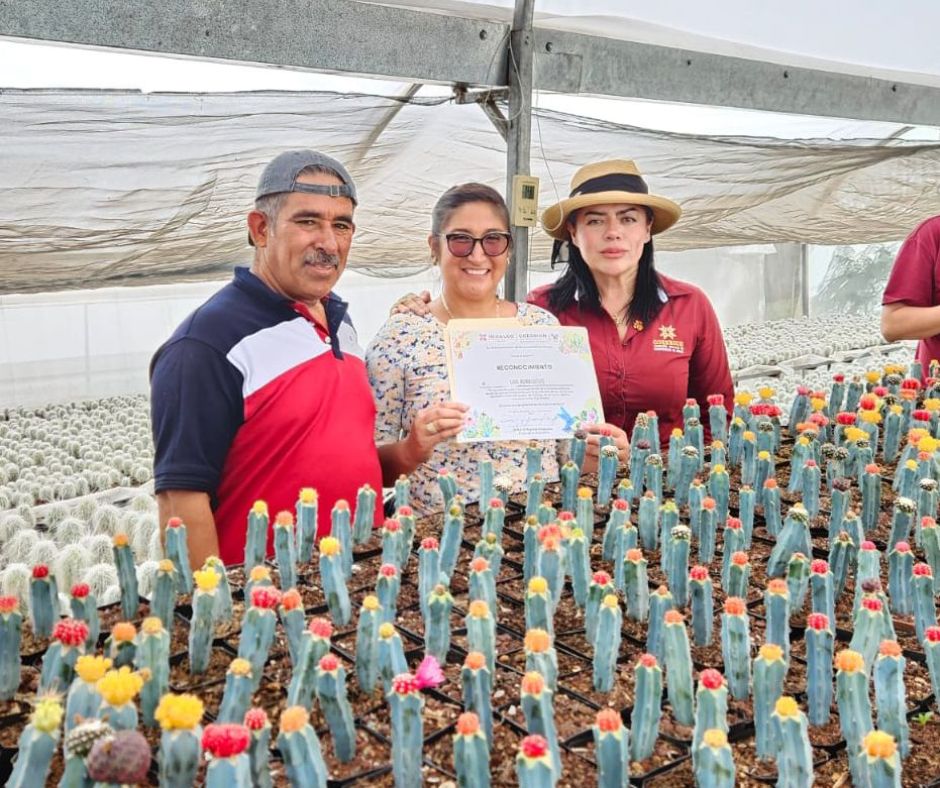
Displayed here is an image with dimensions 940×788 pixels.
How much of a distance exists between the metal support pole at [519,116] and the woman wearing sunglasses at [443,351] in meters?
0.94

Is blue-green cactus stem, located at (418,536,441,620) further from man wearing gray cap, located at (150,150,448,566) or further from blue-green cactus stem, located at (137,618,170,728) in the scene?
man wearing gray cap, located at (150,150,448,566)

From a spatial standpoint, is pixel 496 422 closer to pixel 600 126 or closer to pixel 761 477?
pixel 761 477

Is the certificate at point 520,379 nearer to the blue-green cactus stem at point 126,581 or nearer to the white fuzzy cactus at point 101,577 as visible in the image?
the blue-green cactus stem at point 126,581

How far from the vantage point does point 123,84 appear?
3.15 m

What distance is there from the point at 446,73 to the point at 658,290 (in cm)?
107

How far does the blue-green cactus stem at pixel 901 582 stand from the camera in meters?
1.59

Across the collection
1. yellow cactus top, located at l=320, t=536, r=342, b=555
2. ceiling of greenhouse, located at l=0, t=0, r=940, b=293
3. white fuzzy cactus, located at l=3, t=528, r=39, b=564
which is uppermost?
ceiling of greenhouse, located at l=0, t=0, r=940, b=293

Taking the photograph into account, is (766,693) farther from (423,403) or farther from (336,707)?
(423,403)

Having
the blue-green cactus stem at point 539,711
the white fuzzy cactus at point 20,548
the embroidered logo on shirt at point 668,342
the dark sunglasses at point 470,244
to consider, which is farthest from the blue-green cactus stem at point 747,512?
the white fuzzy cactus at point 20,548

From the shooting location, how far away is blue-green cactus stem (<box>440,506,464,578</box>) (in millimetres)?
1700

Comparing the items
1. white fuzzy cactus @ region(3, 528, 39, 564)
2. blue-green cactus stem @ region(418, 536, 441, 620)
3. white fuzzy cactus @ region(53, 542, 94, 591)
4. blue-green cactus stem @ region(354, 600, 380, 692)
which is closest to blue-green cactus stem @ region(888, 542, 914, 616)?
blue-green cactus stem @ region(418, 536, 441, 620)

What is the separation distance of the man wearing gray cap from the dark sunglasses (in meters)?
0.38

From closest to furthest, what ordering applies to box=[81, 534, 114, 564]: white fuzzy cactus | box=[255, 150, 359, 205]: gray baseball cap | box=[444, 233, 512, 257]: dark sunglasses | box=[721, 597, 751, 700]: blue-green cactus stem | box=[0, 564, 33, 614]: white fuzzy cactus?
box=[721, 597, 751, 700]: blue-green cactus stem, box=[255, 150, 359, 205]: gray baseball cap, box=[444, 233, 512, 257]: dark sunglasses, box=[0, 564, 33, 614]: white fuzzy cactus, box=[81, 534, 114, 564]: white fuzzy cactus

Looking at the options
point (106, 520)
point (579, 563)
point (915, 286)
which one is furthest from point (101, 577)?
point (915, 286)
